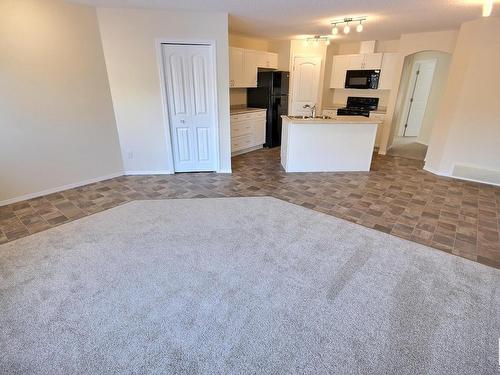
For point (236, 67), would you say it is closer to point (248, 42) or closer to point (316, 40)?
point (248, 42)

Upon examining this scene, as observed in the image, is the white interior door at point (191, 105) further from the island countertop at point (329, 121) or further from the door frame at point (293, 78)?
the door frame at point (293, 78)

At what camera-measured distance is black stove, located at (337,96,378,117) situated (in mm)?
6539

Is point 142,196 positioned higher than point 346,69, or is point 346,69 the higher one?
point 346,69

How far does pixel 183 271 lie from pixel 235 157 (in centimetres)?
388

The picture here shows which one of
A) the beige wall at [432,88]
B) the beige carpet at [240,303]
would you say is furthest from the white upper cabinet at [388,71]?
the beige carpet at [240,303]

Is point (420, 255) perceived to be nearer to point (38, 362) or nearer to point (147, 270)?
point (147, 270)

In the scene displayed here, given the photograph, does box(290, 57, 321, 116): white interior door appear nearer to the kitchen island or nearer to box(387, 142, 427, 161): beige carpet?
the kitchen island

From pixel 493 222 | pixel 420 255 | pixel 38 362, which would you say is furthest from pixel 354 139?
pixel 38 362

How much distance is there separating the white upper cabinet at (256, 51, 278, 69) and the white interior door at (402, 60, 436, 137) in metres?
3.81

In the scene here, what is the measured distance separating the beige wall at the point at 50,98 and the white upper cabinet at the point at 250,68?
2.90 meters

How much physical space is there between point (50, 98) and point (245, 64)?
12.2 ft

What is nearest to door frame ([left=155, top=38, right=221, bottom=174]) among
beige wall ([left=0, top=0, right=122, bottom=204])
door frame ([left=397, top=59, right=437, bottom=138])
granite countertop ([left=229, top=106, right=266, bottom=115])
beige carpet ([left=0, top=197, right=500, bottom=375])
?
beige wall ([left=0, top=0, right=122, bottom=204])

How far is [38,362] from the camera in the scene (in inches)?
60.4

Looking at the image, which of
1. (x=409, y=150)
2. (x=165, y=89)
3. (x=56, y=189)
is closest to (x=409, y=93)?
(x=409, y=150)
